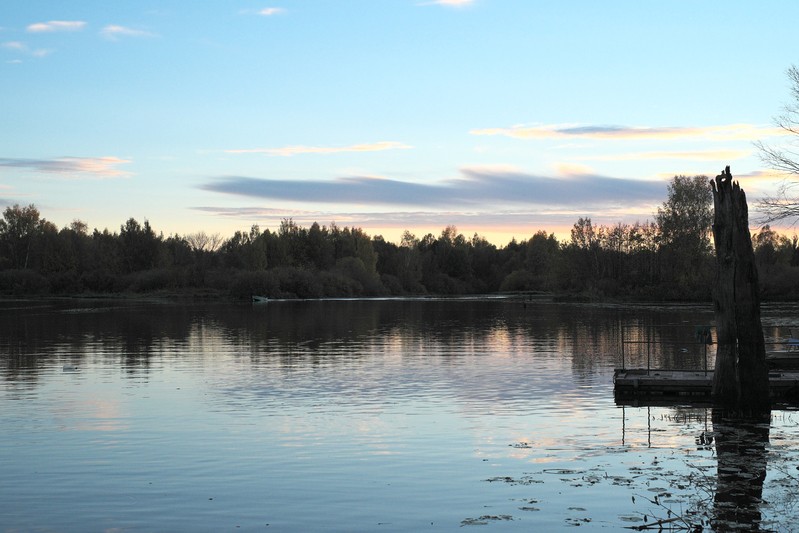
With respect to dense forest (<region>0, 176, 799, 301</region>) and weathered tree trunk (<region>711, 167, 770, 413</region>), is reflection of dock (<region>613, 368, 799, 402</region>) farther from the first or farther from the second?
dense forest (<region>0, 176, 799, 301</region>)

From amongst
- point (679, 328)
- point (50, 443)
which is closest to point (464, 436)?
point (50, 443)

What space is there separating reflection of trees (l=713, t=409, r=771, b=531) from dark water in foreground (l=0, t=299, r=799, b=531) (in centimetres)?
7

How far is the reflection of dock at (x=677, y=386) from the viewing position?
31547mm

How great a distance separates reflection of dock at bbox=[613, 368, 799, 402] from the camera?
104ft

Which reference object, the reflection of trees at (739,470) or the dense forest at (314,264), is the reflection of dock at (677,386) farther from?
the dense forest at (314,264)

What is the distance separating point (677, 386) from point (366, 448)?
48.7 feet

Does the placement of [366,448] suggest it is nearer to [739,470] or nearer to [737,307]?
[739,470]

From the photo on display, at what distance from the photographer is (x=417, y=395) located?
1272 inches

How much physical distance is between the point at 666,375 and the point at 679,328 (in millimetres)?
37388

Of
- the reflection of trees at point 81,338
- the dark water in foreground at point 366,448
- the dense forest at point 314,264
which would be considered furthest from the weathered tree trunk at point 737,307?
the dense forest at point 314,264

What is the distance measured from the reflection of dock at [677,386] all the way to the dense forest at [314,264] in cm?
9313

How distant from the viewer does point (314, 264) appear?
18938cm

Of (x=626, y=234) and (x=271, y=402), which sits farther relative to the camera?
(x=626, y=234)

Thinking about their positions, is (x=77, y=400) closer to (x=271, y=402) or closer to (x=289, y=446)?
(x=271, y=402)
